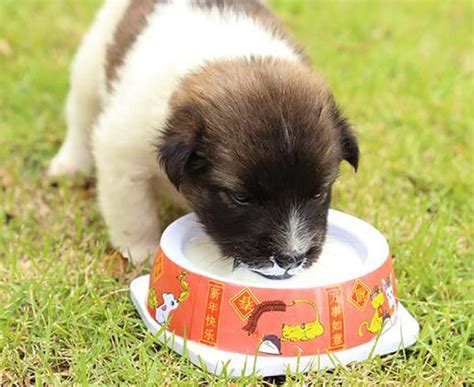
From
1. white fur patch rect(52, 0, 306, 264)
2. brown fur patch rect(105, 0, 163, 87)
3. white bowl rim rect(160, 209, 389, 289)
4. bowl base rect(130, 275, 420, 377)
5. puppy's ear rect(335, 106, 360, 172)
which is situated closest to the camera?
bowl base rect(130, 275, 420, 377)

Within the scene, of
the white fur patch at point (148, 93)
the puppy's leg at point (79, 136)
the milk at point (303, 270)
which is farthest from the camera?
the puppy's leg at point (79, 136)

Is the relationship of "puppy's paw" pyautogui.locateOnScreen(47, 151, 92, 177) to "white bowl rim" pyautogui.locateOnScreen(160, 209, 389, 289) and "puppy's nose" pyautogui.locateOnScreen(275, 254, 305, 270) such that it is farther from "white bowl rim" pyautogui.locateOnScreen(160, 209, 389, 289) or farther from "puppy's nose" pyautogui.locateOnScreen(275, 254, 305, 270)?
"puppy's nose" pyautogui.locateOnScreen(275, 254, 305, 270)

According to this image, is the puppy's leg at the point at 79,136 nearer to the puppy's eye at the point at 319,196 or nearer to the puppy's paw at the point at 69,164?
Answer: the puppy's paw at the point at 69,164

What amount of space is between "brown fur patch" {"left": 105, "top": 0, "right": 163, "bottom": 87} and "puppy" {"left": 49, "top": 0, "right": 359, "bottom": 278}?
11 millimetres

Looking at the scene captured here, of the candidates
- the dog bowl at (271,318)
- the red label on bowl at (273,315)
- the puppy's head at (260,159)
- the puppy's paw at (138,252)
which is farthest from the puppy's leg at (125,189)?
the red label on bowl at (273,315)

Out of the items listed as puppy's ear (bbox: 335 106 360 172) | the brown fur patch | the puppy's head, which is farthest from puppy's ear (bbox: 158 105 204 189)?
the brown fur patch

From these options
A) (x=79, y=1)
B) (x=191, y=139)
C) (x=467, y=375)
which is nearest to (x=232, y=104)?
(x=191, y=139)

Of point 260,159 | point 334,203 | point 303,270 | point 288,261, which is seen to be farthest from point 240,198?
point 334,203

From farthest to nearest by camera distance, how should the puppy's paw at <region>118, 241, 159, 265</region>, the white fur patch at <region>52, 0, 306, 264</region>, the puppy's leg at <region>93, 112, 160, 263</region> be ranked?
the puppy's paw at <region>118, 241, 159, 265</region>, the puppy's leg at <region>93, 112, 160, 263</region>, the white fur patch at <region>52, 0, 306, 264</region>

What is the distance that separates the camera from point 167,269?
3.97m

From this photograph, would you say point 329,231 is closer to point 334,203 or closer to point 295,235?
point 295,235

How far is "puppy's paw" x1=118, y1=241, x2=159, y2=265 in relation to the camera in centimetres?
485

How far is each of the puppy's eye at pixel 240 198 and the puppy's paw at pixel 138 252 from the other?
1169mm

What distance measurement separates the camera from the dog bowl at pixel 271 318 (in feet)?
12.2
